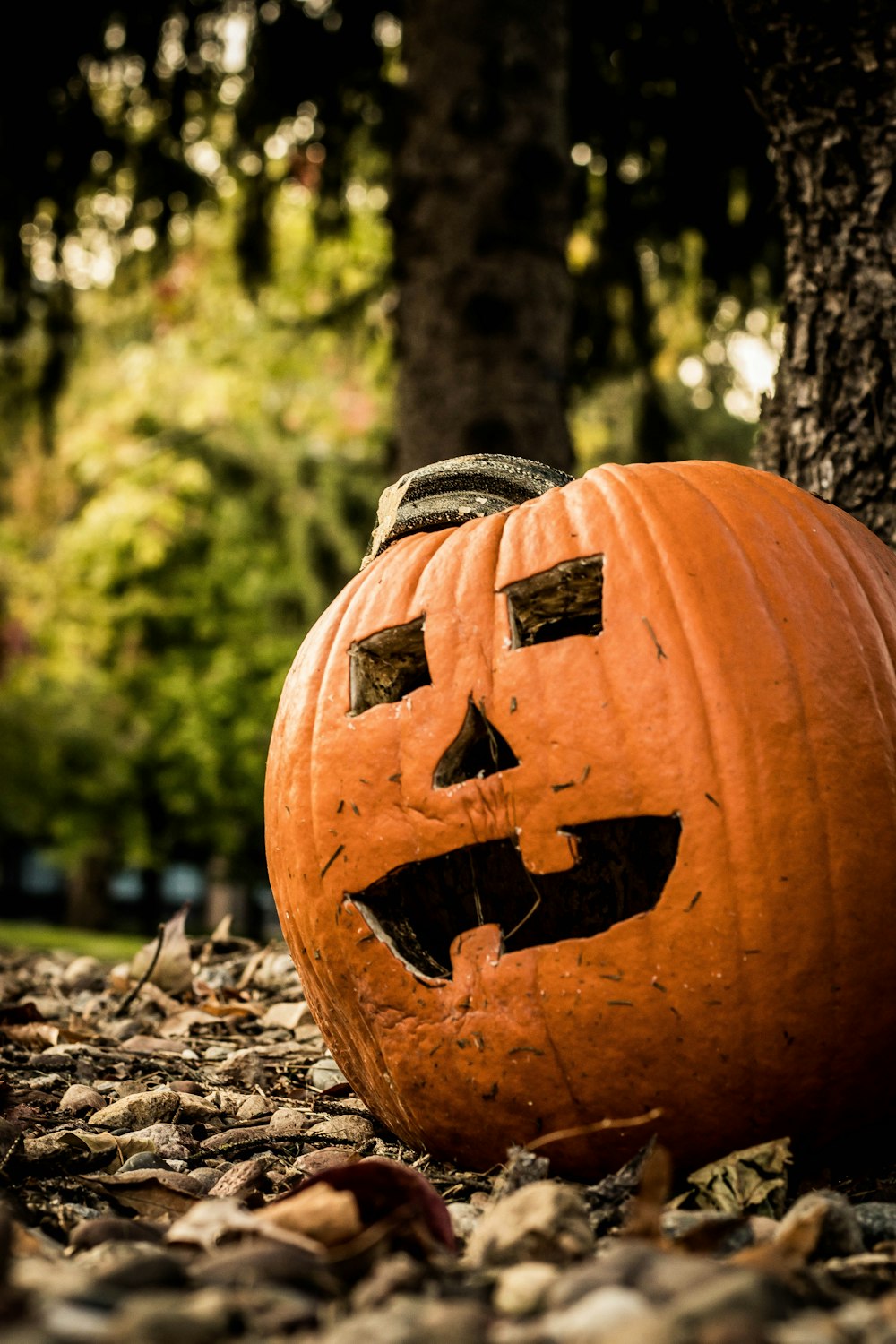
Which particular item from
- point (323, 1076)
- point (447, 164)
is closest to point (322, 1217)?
point (323, 1076)

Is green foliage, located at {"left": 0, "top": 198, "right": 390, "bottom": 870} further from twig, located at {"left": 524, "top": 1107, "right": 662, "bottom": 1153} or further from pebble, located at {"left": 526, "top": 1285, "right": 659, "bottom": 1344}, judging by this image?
pebble, located at {"left": 526, "top": 1285, "right": 659, "bottom": 1344}

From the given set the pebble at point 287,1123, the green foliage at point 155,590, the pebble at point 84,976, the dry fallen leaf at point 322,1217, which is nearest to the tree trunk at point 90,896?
the green foliage at point 155,590

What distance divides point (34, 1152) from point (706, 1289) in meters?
1.16

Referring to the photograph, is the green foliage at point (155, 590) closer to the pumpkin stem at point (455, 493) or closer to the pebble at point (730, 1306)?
the pumpkin stem at point (455, 493)

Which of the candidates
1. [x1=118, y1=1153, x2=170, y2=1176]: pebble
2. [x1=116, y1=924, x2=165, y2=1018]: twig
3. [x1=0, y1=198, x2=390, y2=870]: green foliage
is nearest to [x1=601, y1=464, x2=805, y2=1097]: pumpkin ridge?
[x1=118, y1=1153, x2=170, y2=1176]: pebble

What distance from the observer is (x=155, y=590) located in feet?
45.3

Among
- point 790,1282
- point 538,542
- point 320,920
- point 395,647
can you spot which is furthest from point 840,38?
point 790,1282

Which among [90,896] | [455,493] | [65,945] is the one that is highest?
[455,493]

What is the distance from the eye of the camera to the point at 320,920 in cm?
189

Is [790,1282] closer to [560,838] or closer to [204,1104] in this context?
[560,838]

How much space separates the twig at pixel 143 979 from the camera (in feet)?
9.77

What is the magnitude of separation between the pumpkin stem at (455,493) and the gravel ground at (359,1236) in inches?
44.0

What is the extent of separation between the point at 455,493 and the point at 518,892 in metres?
0.81

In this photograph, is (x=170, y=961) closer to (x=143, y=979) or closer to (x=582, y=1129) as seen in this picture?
(x=143, y=979)
